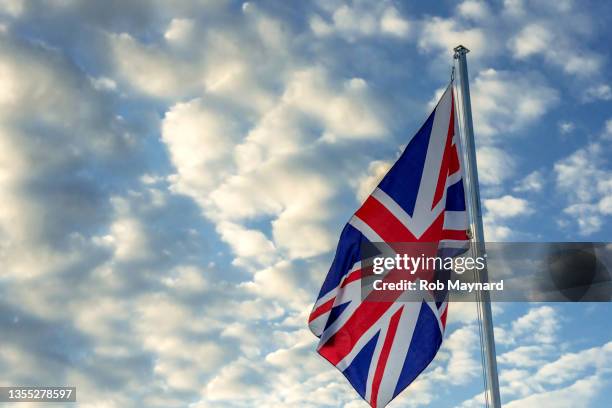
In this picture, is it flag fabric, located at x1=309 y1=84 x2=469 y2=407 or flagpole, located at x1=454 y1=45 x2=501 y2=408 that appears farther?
flag fabric, located at x1=309 y1=84 x2=469 y2=407

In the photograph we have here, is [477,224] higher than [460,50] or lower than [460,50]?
lower

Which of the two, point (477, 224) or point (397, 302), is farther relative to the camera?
point (397, 302)

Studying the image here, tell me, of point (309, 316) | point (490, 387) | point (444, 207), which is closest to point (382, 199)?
point (444, 207)

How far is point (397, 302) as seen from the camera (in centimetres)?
1681

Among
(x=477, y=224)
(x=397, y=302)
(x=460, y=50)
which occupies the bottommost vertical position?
(x=397, y=302)

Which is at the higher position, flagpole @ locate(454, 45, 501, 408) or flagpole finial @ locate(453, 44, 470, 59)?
flagpole finial @ locate(453, 44, 470, 59)

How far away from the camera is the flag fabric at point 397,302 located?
644 inches

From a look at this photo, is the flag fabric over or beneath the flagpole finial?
beneath

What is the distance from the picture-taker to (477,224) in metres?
15.9

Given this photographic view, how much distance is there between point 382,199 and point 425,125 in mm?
2004

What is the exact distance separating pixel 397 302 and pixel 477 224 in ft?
8.33

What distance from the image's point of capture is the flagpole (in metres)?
14.4

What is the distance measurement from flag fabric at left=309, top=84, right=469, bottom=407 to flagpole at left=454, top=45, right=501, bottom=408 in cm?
52

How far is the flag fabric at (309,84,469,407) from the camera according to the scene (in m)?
16.4
